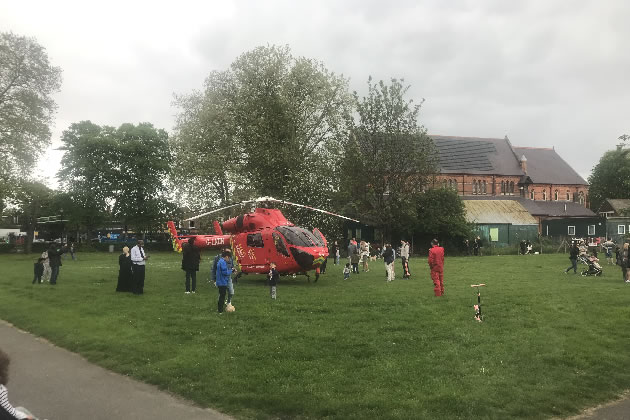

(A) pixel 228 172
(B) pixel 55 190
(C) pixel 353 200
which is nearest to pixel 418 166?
(C) pixel 353 200

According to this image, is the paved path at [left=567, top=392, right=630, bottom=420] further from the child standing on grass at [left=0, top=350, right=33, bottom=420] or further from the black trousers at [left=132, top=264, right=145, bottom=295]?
the black trousers at [left=132, top=264, right=145, bottom=295]

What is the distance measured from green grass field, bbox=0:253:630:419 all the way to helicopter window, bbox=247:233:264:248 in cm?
365

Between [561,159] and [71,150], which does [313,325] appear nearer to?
[71,150]

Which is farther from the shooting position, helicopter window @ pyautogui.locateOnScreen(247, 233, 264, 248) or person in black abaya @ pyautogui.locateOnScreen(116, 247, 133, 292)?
helicopter window @ pyautogui.locateOnScreen(247, 233, 264, 248)

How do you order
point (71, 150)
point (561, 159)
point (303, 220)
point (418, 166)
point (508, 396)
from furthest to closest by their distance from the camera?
point (561, 159)
point (71, 150)
point (418, 166)
point (303, 220)
point (508, 396)

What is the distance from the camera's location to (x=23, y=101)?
4028 centimetres

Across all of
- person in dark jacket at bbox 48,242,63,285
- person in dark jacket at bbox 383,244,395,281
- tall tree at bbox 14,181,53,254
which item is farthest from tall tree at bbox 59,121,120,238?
person in dark jacket at bbox 383,244,395,281

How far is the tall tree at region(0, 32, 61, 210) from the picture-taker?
1563 inches

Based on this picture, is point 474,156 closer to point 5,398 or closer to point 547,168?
point 547,168

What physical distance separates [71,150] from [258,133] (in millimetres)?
30417

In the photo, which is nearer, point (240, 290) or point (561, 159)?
point (240, 290)

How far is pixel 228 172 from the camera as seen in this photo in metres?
42.7

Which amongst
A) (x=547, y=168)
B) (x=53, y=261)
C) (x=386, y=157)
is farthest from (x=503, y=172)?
(x=53, y=261)

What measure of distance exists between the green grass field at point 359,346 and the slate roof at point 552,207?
58966mm
